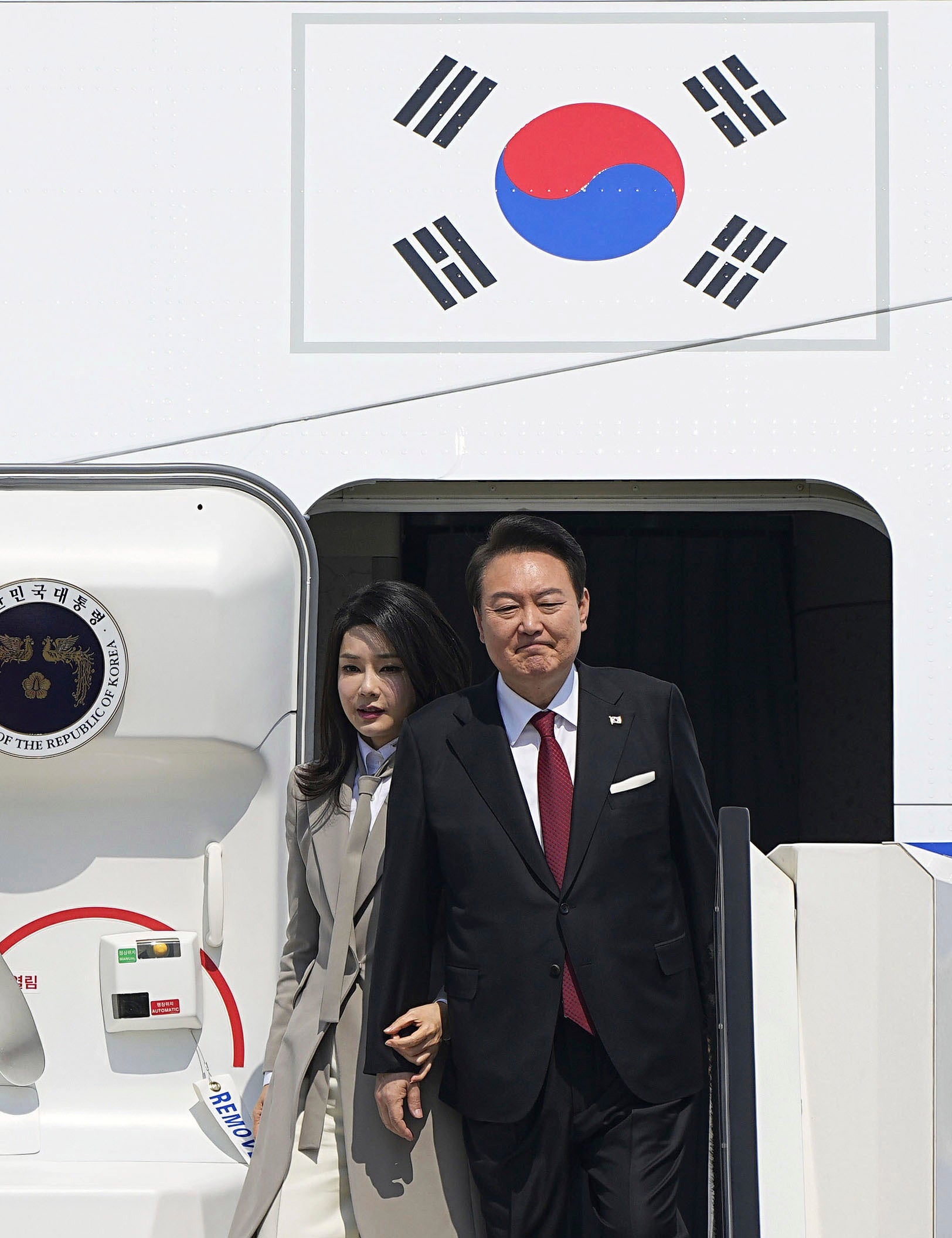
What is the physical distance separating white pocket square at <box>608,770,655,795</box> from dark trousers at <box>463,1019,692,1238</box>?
0.34m

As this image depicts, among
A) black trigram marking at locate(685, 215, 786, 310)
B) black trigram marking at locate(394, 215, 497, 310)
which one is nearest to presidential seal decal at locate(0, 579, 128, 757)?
black trigram marking at locate(394, 215, 497, 310)

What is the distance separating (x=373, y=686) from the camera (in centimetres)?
210

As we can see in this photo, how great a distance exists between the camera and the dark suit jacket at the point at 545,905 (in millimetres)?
1813

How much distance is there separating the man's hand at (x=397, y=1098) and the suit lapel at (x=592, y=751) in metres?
0.38

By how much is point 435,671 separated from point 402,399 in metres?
0.71

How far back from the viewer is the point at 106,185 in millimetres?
2641

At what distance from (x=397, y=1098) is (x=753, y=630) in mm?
2990

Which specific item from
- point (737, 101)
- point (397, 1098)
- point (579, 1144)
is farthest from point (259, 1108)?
point (737, 101)

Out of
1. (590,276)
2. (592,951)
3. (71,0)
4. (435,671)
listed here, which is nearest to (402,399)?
(590,276)

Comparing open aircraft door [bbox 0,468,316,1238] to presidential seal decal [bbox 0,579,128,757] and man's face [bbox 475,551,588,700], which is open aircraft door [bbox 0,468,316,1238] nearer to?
presidential seal decal [bbox 0,579,128,757]

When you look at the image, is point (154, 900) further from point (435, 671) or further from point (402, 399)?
point (402, 399)

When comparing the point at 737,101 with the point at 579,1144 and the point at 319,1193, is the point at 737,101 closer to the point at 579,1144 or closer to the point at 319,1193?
the point at 579,1144

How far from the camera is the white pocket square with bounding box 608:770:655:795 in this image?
1.86 meters

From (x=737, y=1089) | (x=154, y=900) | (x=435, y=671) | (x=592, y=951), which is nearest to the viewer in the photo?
(x=737, y=1089)
